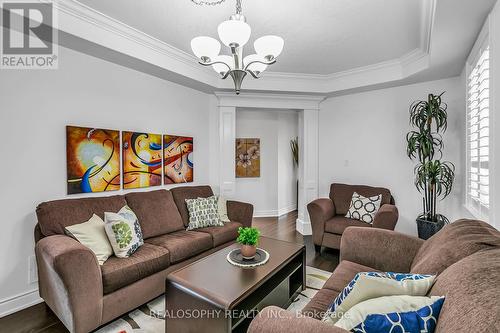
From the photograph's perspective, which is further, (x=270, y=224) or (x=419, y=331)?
(x=270, y=224)

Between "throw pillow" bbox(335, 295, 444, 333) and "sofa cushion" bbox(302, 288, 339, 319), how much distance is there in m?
0.42

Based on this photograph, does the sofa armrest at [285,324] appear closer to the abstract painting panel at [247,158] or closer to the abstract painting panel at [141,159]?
the abstract painting panel at [141,159]

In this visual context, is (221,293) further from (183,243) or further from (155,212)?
(155,212)

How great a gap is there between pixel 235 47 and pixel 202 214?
213 cm

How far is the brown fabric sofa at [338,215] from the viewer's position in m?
3.01

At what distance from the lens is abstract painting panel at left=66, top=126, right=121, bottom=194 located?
2.53 metres

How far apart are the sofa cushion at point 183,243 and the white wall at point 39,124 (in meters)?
1.09

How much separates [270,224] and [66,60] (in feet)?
13.7

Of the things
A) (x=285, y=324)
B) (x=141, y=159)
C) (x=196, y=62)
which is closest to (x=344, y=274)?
(x=285, y=324)

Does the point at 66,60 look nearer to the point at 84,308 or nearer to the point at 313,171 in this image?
the point at 84,308

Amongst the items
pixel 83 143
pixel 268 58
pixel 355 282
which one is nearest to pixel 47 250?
pixel 83 143

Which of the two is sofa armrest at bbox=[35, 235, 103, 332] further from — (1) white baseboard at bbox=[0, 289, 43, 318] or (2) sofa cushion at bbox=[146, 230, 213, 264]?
(2) sofa cushion at bbox=[146, 230, 213, 264]

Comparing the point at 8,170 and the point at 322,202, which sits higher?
the point at 8,170

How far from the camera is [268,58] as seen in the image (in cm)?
203
